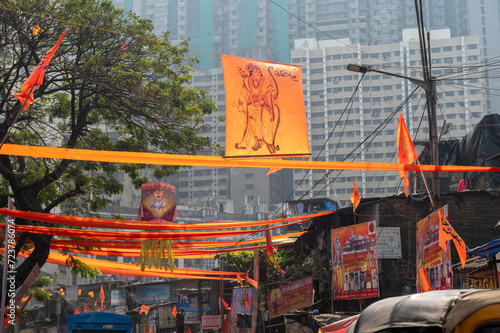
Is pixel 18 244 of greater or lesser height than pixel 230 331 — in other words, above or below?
→ above

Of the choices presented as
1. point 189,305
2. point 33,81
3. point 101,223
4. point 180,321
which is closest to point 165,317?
point 180,321

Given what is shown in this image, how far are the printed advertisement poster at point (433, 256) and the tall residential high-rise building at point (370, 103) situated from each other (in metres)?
80.5

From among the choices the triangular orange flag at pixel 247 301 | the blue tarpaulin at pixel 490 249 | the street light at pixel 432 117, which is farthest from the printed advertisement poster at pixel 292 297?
the street light at pixel 432 117

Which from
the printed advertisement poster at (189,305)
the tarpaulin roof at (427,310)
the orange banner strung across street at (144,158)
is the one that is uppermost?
the orange banner strung across street at (144,158)

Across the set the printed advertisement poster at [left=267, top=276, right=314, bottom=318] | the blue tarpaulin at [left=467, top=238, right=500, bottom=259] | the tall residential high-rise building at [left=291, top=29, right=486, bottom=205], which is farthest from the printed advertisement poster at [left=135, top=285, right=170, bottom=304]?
the tall residential high-rise building at [left=291, top=29, right=486, bottom=205]

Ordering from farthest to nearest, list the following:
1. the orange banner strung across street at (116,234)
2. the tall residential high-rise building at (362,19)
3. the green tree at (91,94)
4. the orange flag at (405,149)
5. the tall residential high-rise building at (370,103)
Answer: the tall residential high-rise building at (362,19) → the tall residential high-rise building at (370,103) → the green tree at (91,94) → the orange banner strung across street at (116,234) → the orange flag at (405,149)

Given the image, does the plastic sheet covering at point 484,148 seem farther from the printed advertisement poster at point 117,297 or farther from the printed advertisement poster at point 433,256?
the printed advertisement poster at point 117,297

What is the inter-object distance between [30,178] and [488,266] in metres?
10.1

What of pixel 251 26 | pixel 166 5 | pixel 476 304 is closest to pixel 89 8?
pixel 476 304

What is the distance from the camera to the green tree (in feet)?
39.3

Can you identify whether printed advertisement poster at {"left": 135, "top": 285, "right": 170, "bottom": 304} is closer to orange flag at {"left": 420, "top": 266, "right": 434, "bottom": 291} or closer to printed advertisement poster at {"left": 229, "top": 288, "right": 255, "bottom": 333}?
printed advertisement poster at {"left": 229, "top": 288, "right": 255, "bottom": 333}

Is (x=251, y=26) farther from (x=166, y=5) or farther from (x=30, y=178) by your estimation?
(x=30, y=178)

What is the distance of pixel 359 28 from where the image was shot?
120 meters

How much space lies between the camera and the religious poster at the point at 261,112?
876 cm
